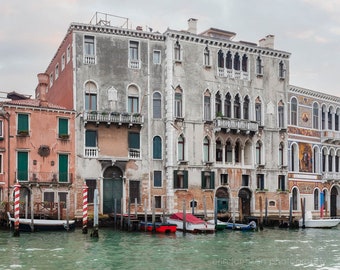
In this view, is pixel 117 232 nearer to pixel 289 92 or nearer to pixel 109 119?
pixel 109 119

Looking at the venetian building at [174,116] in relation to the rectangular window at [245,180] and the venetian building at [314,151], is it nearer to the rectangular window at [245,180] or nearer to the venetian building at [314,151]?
the rectangular window at [245,180]

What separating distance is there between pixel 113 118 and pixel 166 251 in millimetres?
9860

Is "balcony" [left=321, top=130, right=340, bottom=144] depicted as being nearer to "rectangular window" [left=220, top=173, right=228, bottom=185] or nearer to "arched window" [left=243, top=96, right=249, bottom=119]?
"arched window" [left=243, top=96, right=249, bottom=119]

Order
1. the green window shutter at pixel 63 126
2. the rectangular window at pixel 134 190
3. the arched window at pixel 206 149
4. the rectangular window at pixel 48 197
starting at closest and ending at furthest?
the rectangular window at pixel 48 197
the green window shutter at pixel 63 126
the rectangular window at pixel 134 190
the arched window at pixel 206 149

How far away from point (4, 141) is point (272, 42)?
588 inches

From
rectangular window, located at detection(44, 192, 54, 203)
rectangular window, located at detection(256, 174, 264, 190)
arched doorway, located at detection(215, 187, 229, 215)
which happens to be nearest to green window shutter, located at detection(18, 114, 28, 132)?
rectangular window, located at detection(44, 192, 54, 203)

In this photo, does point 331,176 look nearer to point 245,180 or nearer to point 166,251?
point 245,180

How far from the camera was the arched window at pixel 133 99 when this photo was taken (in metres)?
26.0

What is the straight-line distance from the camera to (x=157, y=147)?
26.4 m

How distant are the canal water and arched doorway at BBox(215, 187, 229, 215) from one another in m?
5.46

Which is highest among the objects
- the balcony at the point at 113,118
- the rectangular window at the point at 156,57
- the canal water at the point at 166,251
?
the rectangular window at the point at 156,57

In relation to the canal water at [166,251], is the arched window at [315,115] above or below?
above

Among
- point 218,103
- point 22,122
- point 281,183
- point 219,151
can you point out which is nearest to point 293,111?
point 281,183

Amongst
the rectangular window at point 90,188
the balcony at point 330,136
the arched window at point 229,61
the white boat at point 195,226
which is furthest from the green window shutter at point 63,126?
the balcony at point 330,136
